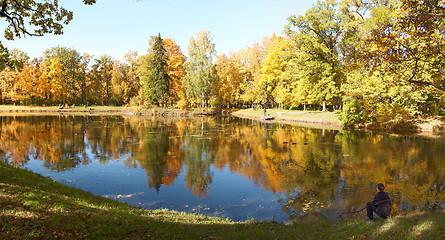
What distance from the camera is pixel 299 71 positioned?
45531 millimetres

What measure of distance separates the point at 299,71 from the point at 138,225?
4237cm

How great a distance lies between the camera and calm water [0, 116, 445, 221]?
1144 centimetres

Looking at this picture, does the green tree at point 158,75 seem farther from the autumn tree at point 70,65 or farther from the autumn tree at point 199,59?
the autumn tree at point 70,65

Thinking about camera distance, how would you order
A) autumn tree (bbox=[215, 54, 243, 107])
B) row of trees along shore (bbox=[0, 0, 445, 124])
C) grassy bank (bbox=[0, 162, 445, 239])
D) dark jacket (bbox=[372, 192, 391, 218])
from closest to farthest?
grassy bank (bbox=[0, 162, 445, 239])
dark jacket (bbox=[372, 192, 391, 218])
row of trees along shore (bbox=[0, 0, 445, 124])
autumn tree (bbox=[215, 54, 243, 107])

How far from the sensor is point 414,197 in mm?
11742

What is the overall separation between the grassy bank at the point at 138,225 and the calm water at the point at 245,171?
6.34 ft

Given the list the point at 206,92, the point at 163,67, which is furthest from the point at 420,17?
the point at 163,67

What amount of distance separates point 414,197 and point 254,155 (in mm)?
10943

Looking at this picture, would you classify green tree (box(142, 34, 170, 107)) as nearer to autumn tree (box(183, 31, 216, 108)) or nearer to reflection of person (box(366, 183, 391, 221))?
autumn tree (box(183, 31, 216, 108))

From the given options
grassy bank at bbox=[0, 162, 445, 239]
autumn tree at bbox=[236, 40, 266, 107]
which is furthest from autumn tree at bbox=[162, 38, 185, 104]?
grassy bank at bbox=[0, 162, 445, 239]

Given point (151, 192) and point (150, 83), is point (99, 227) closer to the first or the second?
point (151, 192)

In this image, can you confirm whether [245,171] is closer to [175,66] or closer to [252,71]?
[252,71]

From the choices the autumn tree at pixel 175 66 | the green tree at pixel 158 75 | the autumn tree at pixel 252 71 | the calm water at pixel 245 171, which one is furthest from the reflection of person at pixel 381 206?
the autumn tree at pixel 175 66

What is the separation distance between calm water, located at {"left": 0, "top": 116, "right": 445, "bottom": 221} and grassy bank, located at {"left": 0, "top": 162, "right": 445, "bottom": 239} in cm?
193
